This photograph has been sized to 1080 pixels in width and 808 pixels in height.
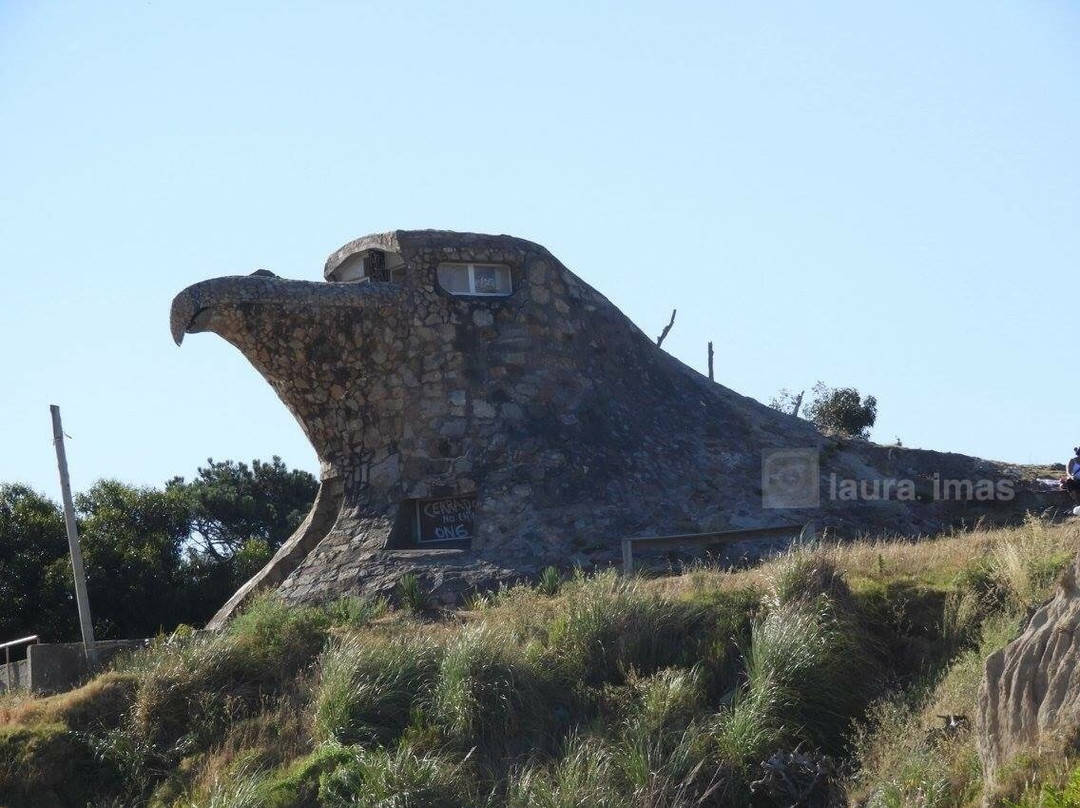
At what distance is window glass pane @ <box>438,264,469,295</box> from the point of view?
22781 mm

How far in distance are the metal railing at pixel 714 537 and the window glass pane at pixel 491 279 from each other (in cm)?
506

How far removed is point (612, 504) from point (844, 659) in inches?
276

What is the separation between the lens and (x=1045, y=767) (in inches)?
427

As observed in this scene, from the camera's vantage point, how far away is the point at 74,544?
1950cm

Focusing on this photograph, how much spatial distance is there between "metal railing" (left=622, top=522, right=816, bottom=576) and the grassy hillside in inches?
57.2

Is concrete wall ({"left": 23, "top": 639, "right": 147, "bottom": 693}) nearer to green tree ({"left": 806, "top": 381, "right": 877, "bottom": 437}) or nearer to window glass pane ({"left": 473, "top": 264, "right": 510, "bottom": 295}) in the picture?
window glass pane ({"left": 473, "top": 264, "right": 510, "bottom": 295})

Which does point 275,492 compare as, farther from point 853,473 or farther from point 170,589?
point 853,473

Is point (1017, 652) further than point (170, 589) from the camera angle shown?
No

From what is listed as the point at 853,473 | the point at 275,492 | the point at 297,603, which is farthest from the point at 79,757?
the point at 275,492

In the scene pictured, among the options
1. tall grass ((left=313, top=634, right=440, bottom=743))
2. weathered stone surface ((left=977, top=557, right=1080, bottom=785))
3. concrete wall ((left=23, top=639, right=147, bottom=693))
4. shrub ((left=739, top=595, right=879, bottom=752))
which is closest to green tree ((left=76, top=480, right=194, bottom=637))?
concrete wall ((left=23, top=639, right=147, bottom=693))

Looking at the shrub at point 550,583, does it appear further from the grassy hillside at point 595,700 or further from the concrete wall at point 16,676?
the concrete wall at point 16,676

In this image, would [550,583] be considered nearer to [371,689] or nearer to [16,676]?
[371,689]

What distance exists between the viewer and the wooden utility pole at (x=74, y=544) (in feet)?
63.0

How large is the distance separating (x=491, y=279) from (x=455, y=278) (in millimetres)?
596
